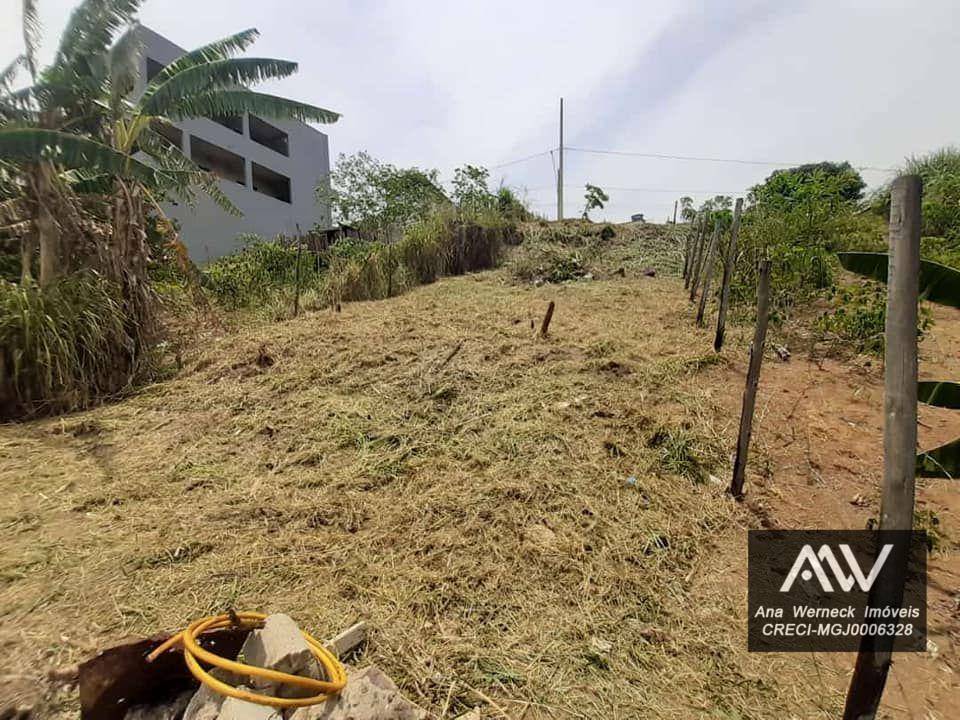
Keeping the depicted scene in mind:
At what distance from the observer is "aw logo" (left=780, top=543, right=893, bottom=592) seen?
1.79 m

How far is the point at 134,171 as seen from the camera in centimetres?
422

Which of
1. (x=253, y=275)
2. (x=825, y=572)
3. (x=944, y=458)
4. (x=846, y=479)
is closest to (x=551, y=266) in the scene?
(x=253, y=275)

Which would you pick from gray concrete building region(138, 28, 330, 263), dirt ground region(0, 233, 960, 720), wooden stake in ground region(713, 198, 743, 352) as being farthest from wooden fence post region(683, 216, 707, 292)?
gray concrete building region(138, 28, 330, 263)

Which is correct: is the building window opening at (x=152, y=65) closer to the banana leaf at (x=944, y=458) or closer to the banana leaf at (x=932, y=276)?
the banana leaf at (x=932, y=276)

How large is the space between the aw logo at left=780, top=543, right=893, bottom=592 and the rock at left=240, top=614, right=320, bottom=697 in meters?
1.83

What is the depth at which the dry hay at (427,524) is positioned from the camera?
1.46 m

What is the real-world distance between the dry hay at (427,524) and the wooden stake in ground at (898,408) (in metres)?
0.47

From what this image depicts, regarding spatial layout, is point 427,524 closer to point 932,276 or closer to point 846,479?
point 932,276

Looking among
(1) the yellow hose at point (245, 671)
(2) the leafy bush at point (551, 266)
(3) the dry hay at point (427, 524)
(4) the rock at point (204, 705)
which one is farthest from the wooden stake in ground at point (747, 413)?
(2) the leafy bush at point (551, 266)

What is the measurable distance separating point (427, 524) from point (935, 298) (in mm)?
2129

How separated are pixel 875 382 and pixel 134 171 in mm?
6938

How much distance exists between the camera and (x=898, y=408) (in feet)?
3.29

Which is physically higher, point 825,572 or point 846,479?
point 846,479

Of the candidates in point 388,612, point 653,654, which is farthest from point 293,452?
point 653,654
